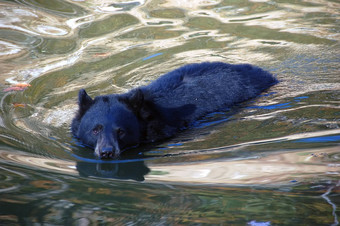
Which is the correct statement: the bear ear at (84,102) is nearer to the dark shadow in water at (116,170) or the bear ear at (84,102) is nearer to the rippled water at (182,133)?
the rippled water at (182,133)

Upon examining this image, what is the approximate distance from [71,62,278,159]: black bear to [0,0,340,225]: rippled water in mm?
235

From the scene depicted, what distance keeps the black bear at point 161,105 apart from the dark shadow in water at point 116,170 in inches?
19.6

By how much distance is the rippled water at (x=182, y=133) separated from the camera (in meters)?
3.03

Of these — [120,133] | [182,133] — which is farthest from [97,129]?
[182,133]

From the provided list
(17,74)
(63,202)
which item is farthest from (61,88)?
(63,202)

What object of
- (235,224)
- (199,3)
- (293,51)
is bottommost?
(235,224)

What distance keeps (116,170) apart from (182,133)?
80.6 inches

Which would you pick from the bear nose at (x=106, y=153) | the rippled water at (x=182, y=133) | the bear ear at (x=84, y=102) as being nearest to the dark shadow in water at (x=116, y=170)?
the rippled water at (x=182, y=133)

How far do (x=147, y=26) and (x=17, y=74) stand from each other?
4399 millimetres

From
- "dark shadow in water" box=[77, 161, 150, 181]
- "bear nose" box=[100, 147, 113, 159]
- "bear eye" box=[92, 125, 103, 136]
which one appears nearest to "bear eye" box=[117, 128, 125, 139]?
"bear eye" box=[92, 125, 103, 136]

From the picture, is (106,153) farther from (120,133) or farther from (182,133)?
(182,133)

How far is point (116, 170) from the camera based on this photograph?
481 centimetres

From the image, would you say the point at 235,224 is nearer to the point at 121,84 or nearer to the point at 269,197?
the point at 269,197

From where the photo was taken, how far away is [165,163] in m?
4.82
